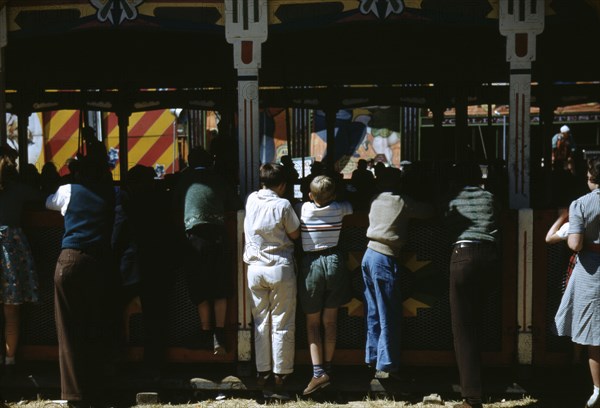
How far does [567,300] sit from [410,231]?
4.40 feet

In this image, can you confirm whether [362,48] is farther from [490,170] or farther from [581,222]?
[581,222]

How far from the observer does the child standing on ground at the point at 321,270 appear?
539 cm

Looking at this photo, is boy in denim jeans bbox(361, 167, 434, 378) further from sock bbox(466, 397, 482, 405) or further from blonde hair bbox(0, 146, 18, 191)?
blonde hair bbox(0, 146, 18, 191)

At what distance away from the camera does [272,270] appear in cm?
534

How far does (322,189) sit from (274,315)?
3.65 feet

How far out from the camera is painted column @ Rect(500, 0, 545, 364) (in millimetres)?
5570

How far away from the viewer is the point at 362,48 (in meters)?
8.83

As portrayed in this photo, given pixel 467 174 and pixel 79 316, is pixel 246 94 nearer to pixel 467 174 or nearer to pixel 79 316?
pixel 467 174

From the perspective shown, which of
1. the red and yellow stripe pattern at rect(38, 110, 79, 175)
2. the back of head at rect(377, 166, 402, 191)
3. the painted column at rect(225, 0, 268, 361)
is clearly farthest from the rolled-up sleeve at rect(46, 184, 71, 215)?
the red and yellow stripe pattern at rect(38, 110, 79, 175)

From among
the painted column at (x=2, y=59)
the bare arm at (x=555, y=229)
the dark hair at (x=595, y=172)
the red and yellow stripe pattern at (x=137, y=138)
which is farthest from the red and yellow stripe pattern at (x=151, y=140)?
the dark hair at (x=595, y=172)

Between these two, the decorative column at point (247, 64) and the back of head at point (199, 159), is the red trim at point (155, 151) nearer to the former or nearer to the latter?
the decorative column at point (247, 64)

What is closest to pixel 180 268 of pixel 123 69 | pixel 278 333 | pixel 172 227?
pixel 172 227

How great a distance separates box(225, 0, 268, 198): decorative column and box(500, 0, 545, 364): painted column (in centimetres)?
213

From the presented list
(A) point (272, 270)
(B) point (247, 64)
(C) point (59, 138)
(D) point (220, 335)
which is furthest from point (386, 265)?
(C) point (59, 138)
